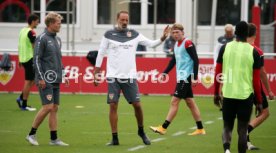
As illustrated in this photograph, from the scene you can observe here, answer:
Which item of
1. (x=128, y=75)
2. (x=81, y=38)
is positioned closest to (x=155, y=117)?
(x=128, y=75)

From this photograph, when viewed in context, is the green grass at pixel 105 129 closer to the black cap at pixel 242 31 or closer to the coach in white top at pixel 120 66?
the coach in white top at pixel 120 66

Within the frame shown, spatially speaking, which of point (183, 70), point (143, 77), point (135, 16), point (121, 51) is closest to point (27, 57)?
point (143, 77)

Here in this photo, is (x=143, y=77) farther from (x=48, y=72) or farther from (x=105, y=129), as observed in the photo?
(x=48, y=72)

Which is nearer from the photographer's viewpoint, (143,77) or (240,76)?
(240,76)

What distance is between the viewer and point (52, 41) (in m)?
13.9

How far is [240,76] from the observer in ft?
37.6

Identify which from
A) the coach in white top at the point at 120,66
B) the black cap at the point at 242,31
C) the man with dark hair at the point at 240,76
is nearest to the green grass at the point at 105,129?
the coach in white top at the point at 120,66

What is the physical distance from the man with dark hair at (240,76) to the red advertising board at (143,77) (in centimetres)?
1211

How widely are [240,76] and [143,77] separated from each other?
41.7 ft

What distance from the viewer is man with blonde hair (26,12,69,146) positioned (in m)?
13.7

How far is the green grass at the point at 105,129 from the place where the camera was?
44.2 feet

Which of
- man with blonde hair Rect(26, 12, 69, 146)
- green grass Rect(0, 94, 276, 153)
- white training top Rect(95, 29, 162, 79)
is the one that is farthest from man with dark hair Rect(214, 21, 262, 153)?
man with blonde hair Rect(26, 12, 69, 146)

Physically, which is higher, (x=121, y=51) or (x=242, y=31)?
(x=242, y=31)

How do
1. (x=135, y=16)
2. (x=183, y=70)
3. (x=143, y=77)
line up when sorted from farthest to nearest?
(x=135, y=16)
(x=143, y=77)
(x=183, y=70)
